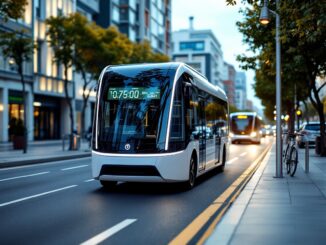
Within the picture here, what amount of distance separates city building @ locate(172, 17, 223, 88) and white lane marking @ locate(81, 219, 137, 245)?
6114 inches

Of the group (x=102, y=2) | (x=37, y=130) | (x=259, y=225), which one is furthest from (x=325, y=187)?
(x=102, y=2)

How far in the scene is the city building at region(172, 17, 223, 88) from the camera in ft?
547

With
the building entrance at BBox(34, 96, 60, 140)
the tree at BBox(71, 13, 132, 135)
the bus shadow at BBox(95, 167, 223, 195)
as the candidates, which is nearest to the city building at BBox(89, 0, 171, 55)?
the building entrance at BBox(34, 96, 60, 140)

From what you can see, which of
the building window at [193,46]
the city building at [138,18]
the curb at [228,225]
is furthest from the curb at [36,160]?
the building window at [193,46]

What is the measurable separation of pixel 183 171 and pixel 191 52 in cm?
16172

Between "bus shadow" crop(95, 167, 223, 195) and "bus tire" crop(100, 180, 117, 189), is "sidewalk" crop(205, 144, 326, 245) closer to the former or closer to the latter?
"bus shadow" crop(95, 167, 223, 195)

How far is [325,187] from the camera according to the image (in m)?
11.6

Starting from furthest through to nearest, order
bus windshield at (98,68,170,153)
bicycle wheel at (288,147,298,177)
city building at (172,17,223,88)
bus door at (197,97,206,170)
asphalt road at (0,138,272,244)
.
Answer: city building at (172,17,223,88) < bicycle wheel at (288,147,298,177) < bus door at (197,97,206,170) < bus windshield at (98,68,170,153) < asphalt road at (0,138,272,244)

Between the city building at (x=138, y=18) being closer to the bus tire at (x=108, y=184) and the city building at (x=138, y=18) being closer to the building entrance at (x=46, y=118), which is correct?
the building entrance at (x=46, y=118)

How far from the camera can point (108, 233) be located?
676 cm

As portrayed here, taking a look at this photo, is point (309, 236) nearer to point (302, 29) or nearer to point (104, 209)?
point (104, 209)

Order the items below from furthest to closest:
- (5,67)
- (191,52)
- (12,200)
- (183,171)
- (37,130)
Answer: (191,52) → (37,130) → (5,67) → (183,171) → (12,200)

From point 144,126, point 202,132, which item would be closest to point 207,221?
point 144,126

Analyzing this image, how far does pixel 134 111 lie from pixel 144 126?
1.34ft
